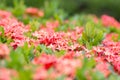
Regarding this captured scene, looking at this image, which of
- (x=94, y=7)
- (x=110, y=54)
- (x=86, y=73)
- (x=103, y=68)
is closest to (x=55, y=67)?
(x=86, y=73)

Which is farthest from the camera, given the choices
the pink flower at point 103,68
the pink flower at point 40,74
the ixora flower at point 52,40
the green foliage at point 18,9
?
the green foliage at point 18,9

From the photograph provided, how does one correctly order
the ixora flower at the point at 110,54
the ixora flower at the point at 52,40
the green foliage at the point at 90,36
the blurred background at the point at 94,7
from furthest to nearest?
the blurred background at the point at 94,7
the green foliage at the point at 90,36
the ixora flower at the point at 52,40
the ixora flower at the point at 110,54

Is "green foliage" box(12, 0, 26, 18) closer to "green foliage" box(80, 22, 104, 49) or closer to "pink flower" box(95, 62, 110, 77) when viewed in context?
"green foliage" box(80, 22, 104, 49)

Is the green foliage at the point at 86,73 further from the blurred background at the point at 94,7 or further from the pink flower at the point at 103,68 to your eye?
the blurred background at the point at 94,7

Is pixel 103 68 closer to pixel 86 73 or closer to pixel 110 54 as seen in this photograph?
pixel 86 73

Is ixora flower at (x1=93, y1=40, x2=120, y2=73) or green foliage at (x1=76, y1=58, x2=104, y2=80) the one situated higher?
ixora flower at (x1=93, y1=40, x2=120, y2=73)

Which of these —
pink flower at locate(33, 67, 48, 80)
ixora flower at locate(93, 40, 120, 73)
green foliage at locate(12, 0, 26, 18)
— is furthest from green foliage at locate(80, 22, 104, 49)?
green foliage at locate(12, 0, 26, 18)

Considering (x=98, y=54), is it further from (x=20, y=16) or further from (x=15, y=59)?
(x=20, y=16)

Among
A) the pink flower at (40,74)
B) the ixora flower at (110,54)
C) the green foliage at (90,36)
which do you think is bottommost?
the pink flower at (40,74)

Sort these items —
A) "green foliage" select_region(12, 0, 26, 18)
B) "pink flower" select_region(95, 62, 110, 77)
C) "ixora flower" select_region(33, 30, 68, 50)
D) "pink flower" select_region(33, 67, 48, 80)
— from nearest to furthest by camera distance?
"pink flower" select_region(33, 67, 48, 80) → "pink flower" select_region(95, 62, 110, 77) → "ixora flower" select_region(33, 30, 68, 50) → "green foliage" select_region(12, 0, 26, 18)

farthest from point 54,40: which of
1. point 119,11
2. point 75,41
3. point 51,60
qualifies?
point 119,11

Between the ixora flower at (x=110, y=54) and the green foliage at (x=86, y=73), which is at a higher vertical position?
the ixora flower at (x=110, y=54)

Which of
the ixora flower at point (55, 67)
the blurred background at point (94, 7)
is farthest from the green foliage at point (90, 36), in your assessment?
the blurred background at point (94, 7)
